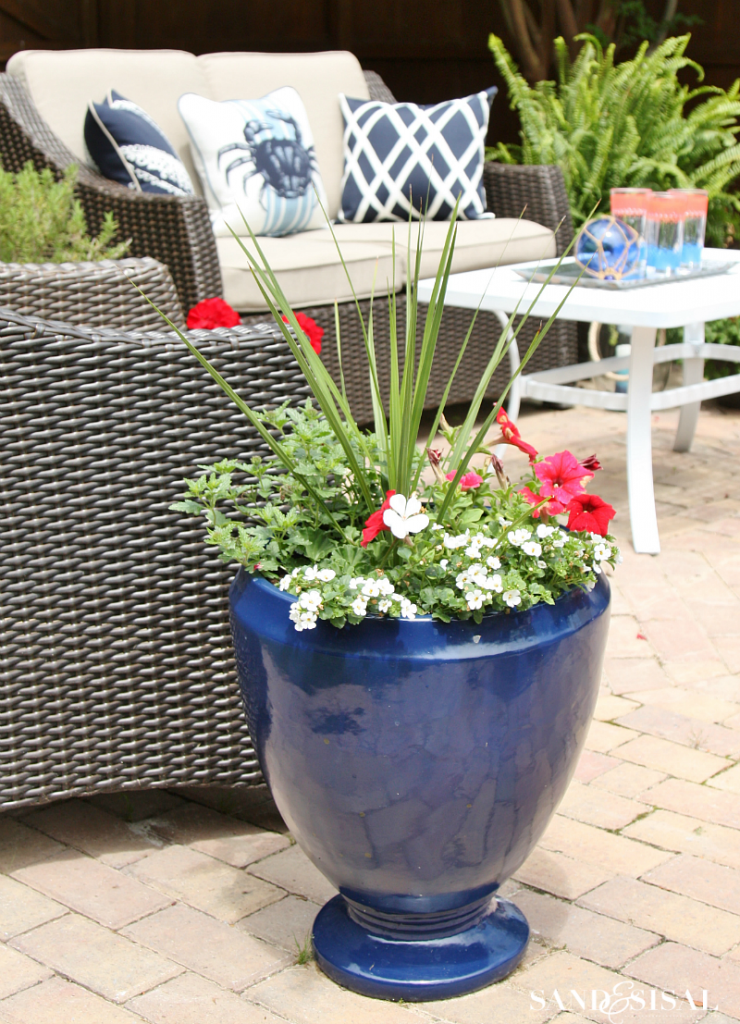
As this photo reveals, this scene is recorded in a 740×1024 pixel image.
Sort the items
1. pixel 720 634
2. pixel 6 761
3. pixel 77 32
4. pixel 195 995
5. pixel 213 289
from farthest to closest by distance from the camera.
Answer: pixel 77 32, pixel 213 289, pixel 720 634, pixel 6 761, pixel 195 995

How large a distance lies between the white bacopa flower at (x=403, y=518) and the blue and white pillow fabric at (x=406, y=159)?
3169 mm

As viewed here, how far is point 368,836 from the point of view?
1.31 metres

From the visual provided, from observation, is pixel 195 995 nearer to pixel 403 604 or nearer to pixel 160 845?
pixel 160 845

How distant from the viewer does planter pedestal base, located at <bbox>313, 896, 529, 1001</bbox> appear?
139cm

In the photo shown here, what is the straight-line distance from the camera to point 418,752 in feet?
4.11

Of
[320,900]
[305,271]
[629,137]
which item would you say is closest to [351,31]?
[629,137]

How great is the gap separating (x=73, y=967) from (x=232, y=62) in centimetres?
359

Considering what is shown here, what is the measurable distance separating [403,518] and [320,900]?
2.16 ft

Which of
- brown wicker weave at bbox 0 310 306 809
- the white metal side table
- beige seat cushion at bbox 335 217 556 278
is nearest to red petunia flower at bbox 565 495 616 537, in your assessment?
brown wicker weave at bbox 0 310 306 809

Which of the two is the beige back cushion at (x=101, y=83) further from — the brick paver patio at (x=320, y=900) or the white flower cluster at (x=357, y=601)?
the white flower cluster at (x=357, y=601)

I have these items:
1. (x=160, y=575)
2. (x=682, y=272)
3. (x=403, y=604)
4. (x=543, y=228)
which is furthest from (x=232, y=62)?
(x=403, y=604)

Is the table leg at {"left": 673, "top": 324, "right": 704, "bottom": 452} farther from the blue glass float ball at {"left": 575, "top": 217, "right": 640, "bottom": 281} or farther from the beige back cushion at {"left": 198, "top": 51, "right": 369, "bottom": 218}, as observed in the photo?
the beige back cushion at {"left": 198, "top": 51, "right": 369, "bottom": 218}

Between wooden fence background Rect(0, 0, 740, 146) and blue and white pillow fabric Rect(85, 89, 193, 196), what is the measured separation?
9.76 ft

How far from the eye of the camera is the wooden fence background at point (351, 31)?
21.2 feet
